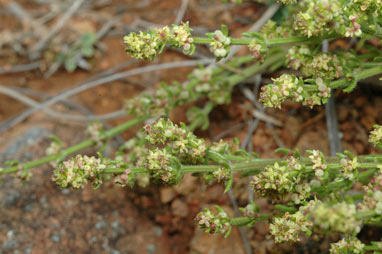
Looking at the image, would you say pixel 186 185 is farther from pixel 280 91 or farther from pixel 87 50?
pixel 87 50

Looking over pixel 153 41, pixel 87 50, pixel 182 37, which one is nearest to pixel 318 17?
pixel 182 37

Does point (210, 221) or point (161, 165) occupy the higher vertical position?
point (161, 165)

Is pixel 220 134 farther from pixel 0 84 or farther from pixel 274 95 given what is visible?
pixel 0 84

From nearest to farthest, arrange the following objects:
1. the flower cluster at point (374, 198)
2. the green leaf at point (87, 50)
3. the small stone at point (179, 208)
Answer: the flower cluster at point (374, 198) → the small stone at point (179, 208) → the green leaf at point (87, 50)

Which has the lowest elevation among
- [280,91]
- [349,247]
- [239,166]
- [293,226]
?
[349,247]

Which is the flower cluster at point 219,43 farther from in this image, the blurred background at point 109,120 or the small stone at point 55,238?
the small stone at point 55,238

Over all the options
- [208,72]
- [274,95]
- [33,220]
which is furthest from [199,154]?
[33,220]

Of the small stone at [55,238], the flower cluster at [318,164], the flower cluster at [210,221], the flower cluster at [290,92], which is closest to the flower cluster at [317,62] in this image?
the flower cluster at [290,92]
